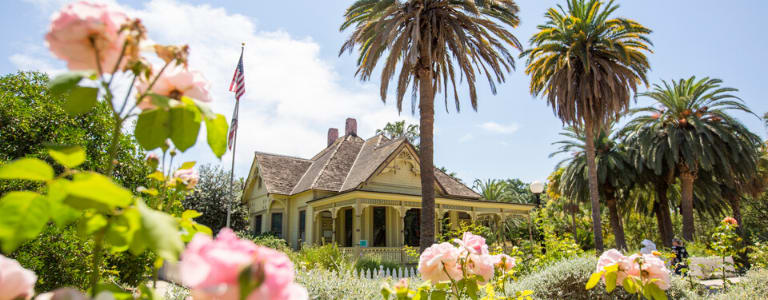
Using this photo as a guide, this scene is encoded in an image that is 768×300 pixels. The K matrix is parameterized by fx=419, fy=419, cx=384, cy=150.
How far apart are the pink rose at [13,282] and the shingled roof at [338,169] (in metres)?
19.3

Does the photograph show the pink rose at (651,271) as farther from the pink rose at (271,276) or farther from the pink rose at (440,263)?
the pink rose at (271,276)

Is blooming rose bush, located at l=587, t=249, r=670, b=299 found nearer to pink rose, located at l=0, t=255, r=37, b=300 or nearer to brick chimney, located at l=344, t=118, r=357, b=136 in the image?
pink rose, located at l=0, t=255, r=37, b=300

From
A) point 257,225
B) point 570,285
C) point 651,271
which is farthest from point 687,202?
point 257,225

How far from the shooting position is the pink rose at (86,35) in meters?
0.89

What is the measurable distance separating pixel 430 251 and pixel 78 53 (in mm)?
1749

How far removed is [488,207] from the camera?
21.4 metres

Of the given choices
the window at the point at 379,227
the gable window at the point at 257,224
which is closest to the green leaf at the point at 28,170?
the window at the point at 379,227

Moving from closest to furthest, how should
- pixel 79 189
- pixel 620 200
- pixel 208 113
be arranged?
pixel 79 189
pixel 208 113
pixel 620 200

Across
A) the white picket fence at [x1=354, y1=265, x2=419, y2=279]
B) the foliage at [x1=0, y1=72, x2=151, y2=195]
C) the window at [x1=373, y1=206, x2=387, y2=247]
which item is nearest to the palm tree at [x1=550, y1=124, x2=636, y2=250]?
the window at [x1=373, y1=206, x2=387, y2=247]

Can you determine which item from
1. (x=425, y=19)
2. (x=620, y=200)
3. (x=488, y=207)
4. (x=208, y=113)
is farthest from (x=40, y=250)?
(x=620, y=200)

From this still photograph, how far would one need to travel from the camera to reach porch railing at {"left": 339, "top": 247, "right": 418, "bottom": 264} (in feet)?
55.9

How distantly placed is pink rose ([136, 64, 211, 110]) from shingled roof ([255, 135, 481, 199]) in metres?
19.1

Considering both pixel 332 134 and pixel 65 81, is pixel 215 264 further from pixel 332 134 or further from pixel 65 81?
pixel 332 134

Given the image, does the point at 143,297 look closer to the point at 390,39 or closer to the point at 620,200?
the point at 390,39
